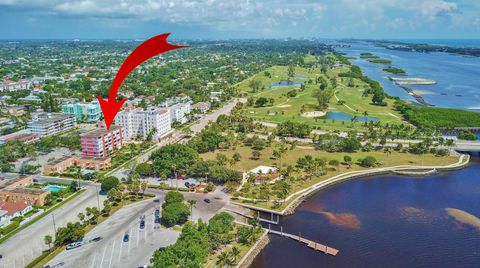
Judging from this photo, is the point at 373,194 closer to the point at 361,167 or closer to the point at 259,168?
the point at 361,167

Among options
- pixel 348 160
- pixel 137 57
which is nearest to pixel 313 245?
pixel 348 160

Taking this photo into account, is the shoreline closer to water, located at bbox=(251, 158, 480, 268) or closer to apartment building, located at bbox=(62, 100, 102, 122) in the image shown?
water, located at bbox=(251, 158, 480, 268)

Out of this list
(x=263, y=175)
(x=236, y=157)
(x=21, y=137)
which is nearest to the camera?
(x=263, y=175)

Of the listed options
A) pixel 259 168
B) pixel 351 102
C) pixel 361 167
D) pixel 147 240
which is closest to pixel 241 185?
pixel 259 168

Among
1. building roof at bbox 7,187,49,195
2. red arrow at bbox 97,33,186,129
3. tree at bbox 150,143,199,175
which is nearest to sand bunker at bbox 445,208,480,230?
tree at bbox 150,143,199,175

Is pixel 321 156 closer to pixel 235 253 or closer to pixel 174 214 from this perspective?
pixel 174 214

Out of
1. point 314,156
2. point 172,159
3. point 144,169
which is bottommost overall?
point 314,156
